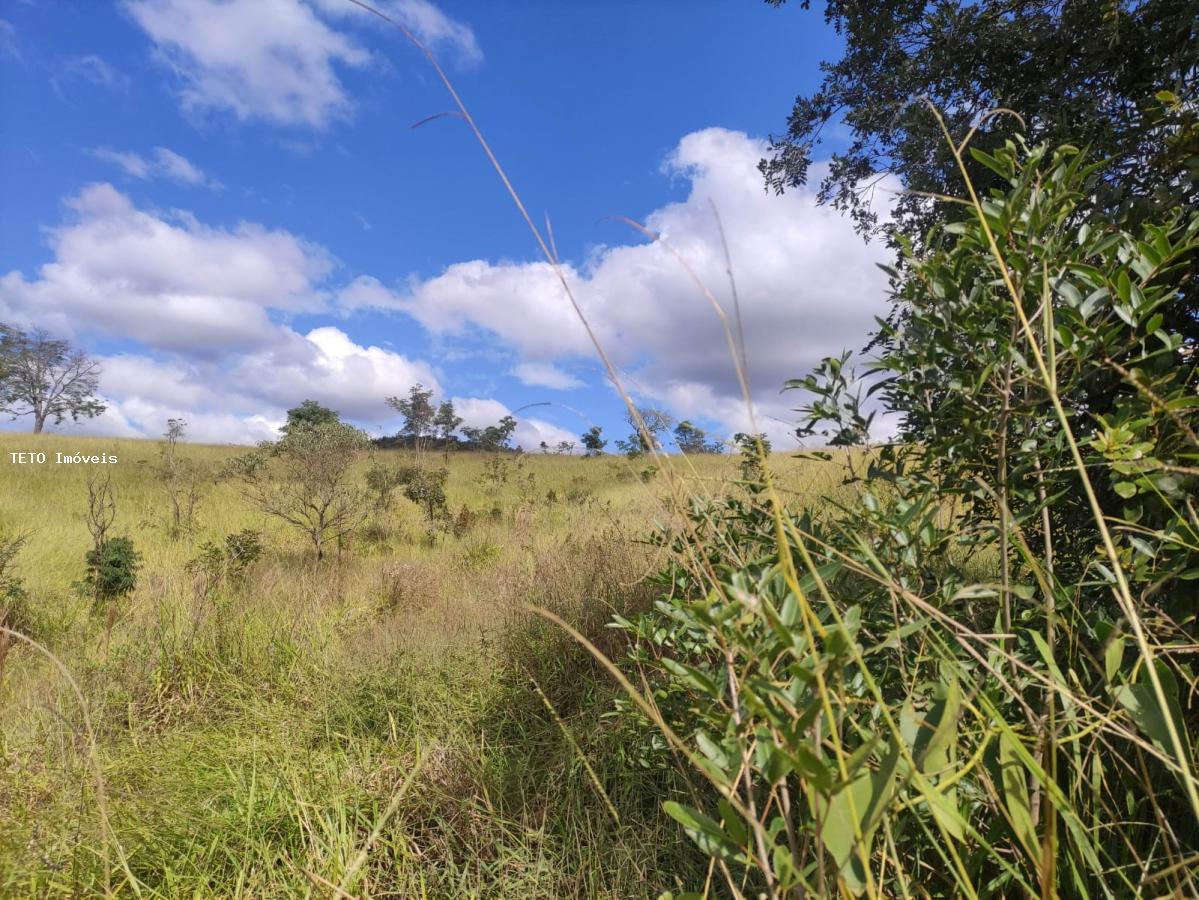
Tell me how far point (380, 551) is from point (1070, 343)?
10.3 meters

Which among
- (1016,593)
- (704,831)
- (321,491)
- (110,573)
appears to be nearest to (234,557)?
(110,573)

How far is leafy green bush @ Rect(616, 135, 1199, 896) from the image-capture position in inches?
32.8

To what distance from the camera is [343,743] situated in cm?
289

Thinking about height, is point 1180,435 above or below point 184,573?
above

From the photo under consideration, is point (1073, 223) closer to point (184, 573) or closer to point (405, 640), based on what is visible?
point (405, 640)

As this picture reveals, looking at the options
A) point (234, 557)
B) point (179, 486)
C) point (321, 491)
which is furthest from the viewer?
point (179, 486)

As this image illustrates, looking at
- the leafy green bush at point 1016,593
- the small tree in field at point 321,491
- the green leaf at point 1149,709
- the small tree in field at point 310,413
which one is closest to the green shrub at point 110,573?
the small tree in field at point 321,491

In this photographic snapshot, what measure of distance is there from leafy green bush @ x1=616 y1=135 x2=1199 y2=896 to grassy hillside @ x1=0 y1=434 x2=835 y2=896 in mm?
355

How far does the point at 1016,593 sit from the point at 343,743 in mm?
2999

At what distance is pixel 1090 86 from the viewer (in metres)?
2.93

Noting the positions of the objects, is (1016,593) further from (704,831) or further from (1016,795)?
(704,831)

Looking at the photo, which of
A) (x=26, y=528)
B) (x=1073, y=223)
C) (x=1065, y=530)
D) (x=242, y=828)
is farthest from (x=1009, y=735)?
(x=26, y=528)

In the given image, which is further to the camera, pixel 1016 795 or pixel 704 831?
pixel 1016 795

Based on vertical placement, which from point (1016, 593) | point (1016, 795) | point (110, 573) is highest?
point (1016, 593)
